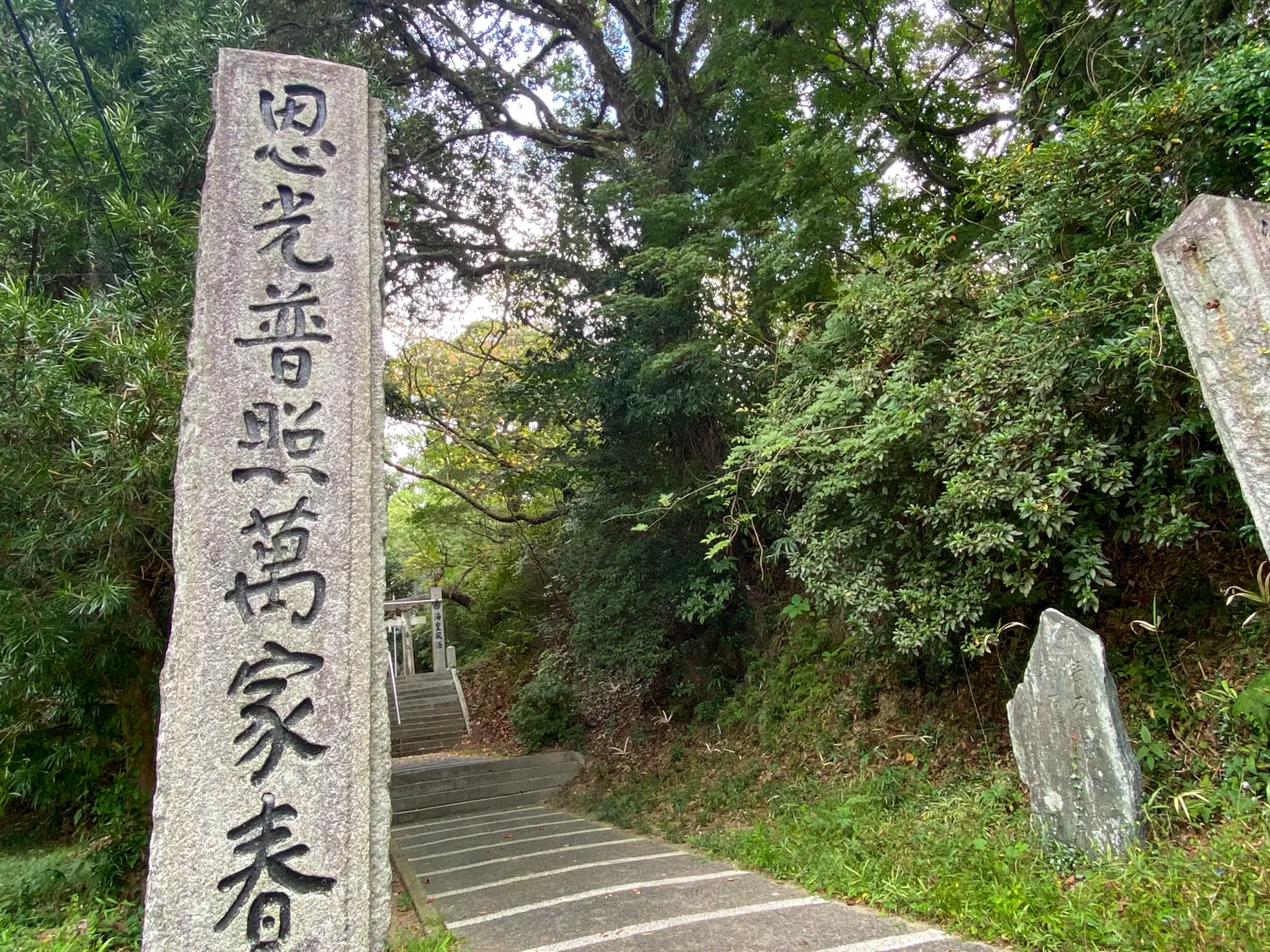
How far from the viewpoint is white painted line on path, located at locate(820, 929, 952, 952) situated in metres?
3.45

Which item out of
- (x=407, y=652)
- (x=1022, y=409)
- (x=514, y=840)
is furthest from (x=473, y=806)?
(x=407, y=652)

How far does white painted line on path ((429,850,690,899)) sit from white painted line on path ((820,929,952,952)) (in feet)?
8.23

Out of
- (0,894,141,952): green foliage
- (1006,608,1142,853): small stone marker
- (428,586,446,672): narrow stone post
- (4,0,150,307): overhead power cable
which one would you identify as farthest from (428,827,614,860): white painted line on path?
(428,586,446,672): narrow stone post

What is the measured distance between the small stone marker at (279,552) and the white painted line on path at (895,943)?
2.25 meters

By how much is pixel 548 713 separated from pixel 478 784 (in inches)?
71.5

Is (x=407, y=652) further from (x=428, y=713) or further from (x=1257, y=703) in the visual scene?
(x=1257, y=703)

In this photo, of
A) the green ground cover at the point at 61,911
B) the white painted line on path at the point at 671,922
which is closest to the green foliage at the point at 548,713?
the green ground cover at the point at 61,911

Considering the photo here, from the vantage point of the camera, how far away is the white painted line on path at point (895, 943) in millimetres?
3453

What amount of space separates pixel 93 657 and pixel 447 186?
653 centimetres

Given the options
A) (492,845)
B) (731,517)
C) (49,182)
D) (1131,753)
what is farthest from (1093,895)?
(49,182)

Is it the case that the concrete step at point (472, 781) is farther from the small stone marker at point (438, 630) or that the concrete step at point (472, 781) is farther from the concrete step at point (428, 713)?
the small stone marker at point (438, 630)

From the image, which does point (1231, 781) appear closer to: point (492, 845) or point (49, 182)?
point (492, 845)

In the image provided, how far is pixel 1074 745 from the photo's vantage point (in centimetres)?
374

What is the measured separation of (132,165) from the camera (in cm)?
455
